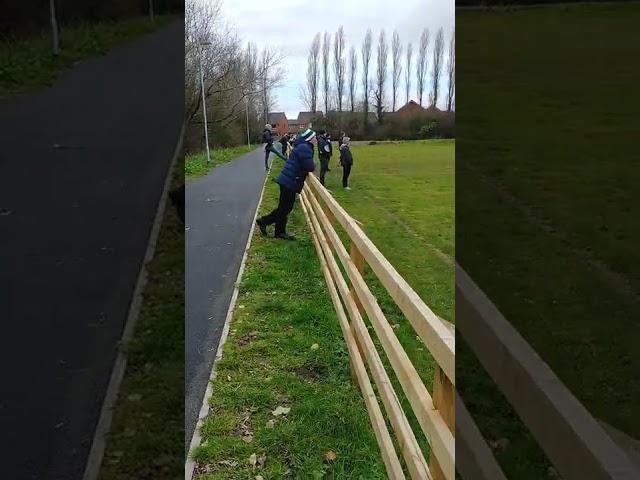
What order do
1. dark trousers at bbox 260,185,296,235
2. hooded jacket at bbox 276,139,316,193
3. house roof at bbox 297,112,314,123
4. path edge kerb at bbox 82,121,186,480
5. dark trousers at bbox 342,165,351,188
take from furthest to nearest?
dark trousers at bbox 260,185,296,235
hooded jacket at bbox 276,139,316,193
dark trousers at bbox 342,165,351,188
house roof at bbox 297,112,314,123
path edge kerb at bbox 82,121,186,480

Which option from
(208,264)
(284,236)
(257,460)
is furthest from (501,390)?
(284,236)

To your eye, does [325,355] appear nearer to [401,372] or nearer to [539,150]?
[401,372]

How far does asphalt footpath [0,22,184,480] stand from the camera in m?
1.00

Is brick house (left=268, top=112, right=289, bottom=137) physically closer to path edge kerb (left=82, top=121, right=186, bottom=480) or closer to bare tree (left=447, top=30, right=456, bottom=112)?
path edge kerb (left=82, top=121, right=186, bottom=480)

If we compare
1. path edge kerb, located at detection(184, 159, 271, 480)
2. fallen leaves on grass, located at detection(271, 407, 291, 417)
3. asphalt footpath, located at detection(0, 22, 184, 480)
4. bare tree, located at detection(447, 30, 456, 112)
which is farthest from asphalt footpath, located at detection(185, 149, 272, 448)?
bare tree, located at detection(447, 30, 456, 112)

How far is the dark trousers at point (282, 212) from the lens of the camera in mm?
4738

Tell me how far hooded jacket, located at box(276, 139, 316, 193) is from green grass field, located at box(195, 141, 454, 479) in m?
0.91

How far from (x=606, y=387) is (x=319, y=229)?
8.01 feet

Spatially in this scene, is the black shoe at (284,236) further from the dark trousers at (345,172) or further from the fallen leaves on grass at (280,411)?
the fallen leaves on grass at (280,411)

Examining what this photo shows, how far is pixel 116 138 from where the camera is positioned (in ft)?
3.39

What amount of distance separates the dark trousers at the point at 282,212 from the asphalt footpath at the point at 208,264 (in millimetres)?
390

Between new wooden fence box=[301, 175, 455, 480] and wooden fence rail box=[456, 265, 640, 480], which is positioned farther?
new wooden fence box=[301, 175, 455, 480]

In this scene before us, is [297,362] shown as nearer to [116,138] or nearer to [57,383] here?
[57,383]

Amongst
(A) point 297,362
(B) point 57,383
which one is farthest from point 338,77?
(A) point 297,362
